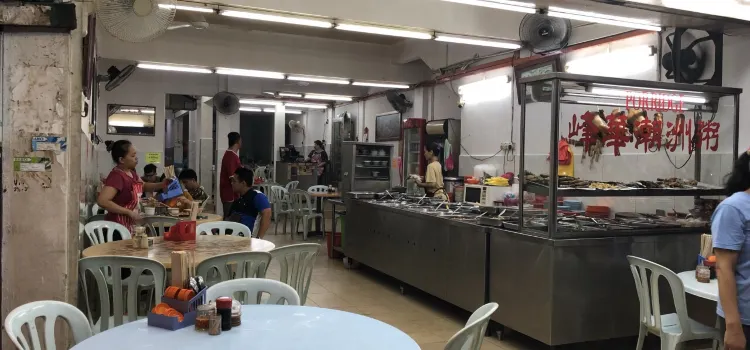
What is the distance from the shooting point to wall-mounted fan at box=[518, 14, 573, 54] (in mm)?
6688

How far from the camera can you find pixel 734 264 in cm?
263

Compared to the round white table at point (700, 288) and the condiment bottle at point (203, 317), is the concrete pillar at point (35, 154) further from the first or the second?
the round white table at point (700, 288)

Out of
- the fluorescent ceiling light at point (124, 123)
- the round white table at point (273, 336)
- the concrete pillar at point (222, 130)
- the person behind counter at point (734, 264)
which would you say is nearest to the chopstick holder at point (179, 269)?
the round white table at point (273, 336)

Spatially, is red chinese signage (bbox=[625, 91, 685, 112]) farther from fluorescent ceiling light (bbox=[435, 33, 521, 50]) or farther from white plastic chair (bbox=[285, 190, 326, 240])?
white plastic chair (bbox=[285, 190, 326, 240])

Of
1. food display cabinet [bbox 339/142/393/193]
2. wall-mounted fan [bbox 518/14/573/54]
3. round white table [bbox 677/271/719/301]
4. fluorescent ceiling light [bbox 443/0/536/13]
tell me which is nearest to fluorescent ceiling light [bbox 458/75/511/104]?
wall-mounted fan [bbox 518/14/573/54]

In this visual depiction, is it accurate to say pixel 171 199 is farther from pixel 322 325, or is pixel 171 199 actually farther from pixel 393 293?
pixel 322 325

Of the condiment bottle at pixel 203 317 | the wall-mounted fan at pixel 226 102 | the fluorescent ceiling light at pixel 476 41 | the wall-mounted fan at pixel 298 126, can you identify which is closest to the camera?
the condiment bottle at pixel 203 317

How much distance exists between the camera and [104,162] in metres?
10.8

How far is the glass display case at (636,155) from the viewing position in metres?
4.59

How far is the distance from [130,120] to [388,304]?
7.53 metres

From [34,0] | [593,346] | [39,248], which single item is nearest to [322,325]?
[39,248]

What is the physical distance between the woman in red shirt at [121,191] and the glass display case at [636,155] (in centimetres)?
328

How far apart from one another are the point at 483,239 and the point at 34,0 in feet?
12.4

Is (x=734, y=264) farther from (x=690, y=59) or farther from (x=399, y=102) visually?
(x=399, y=102)
